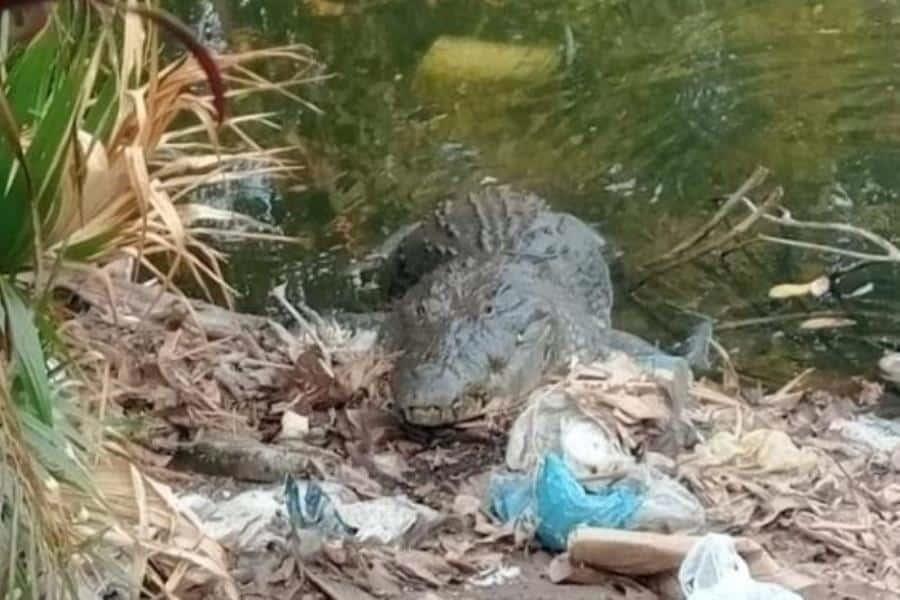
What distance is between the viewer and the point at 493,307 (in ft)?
14.8

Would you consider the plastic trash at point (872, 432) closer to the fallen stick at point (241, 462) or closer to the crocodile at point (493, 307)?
the crocodile at point (493, 307)

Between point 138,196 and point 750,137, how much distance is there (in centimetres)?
456

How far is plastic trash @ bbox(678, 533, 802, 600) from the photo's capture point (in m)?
2.76

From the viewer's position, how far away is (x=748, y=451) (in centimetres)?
360

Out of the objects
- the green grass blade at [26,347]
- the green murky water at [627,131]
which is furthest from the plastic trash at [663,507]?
the green murky water at [627,131]

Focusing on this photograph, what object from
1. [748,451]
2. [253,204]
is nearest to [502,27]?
[253,204]

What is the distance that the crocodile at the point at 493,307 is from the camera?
13.1 ft

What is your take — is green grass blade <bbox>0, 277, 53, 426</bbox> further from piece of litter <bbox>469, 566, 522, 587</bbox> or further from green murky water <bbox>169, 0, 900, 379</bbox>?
green murky water <bbox>169, 0, 900, 379</bbox>

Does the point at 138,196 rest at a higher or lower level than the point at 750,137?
higher

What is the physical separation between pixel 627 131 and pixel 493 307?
2.37 m

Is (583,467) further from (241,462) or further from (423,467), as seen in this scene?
(241,462)

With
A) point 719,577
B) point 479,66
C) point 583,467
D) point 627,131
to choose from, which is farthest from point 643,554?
point 479,66

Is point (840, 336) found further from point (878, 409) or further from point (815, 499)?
point (815, 499)

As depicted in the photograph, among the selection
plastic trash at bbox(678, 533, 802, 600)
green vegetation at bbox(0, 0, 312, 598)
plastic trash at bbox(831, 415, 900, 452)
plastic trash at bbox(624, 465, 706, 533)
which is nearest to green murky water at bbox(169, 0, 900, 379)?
plastic trash at bbox(831, 415, 900, 452)
